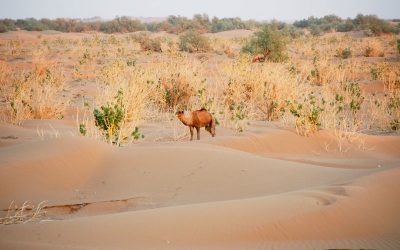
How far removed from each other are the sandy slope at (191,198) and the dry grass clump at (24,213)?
107 mm

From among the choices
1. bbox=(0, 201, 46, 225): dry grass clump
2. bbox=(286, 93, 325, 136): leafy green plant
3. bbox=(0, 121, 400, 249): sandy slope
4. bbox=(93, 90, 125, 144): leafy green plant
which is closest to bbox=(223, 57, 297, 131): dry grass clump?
bbox=(286, 93, 325, 136): leafy green plant

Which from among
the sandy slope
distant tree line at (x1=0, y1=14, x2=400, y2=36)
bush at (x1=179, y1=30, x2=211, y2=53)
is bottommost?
the sandy slope

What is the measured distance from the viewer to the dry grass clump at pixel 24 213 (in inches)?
141

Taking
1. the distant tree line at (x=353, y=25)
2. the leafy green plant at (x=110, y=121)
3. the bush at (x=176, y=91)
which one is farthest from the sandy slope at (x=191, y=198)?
the distant tree line at (x=353, y=25)

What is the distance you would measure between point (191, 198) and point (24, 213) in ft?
4.76

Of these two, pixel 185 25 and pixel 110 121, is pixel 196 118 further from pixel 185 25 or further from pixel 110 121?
pixel 185 25

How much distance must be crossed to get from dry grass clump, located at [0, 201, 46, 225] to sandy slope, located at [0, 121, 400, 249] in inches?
4.2

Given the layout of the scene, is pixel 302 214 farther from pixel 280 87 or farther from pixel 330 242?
pixel 280 87

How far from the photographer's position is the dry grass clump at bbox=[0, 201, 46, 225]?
3.57 metres

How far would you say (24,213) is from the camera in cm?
395

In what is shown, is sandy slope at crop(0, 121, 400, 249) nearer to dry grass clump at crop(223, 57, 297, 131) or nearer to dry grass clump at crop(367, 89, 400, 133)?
dry grass clump at crop(367, 89, 400, 133)

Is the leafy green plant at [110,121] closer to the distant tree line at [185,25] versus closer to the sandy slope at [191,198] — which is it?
the sandy slope at [191,198]

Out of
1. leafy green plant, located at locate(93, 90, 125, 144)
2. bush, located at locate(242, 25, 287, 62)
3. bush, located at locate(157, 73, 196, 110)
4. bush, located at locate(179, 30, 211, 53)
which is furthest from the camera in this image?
bush, located at locate(179, 30, 211, 53)

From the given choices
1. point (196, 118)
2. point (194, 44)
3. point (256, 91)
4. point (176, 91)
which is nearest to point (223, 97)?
point (256, 91)
